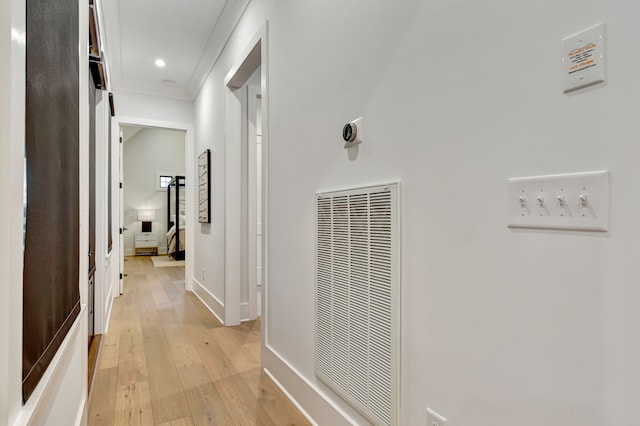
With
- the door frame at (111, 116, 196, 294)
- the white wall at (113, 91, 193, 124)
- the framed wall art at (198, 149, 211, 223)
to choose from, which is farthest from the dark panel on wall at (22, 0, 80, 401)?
the white wall at (113, 91, 193, 124)

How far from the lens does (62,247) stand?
113cm

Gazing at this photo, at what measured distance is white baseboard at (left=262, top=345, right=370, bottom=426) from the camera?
1.58 m

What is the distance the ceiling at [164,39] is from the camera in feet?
9.76

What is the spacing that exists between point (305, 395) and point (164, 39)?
11.4 ft

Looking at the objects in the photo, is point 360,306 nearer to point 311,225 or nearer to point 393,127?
point 311,225

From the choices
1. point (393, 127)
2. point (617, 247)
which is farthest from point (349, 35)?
point (617, 247)

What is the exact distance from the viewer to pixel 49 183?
37.9 inches

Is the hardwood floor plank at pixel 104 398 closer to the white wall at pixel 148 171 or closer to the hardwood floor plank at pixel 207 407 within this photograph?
the hardwood floor plank at pixel 207 407

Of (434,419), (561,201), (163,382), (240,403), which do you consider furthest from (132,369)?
(561,201)

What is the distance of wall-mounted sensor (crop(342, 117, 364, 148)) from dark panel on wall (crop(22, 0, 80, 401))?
1004 millimetres

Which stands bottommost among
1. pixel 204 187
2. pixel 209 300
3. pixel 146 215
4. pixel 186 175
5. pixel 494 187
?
pixel 209 300

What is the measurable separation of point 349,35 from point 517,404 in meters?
1.47

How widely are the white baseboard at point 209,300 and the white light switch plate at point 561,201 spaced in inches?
123

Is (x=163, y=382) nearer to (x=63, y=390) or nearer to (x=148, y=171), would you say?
(x=63, y=390)
